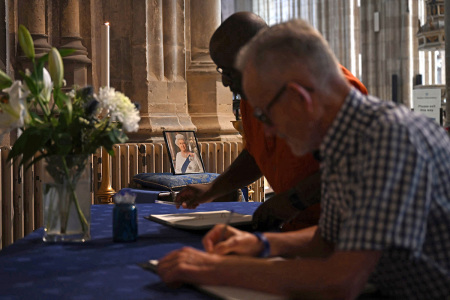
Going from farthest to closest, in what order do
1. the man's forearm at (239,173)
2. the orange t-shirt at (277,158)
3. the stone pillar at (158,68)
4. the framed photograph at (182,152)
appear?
1. the stone pillar at (158,68)
2. the framed photograph at (182,152)
3. the man's forearm at (239,173)
4. the orange t-shirt at (277,158)

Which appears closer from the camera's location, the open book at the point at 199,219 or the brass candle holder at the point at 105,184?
the open book at the point at 199,219

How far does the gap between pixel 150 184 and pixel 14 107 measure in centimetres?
337

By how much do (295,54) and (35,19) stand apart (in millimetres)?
5342

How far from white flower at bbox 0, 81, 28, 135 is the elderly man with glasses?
2.31 feet

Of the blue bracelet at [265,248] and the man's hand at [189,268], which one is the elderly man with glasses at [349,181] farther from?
the blue bracelet at [265,248]

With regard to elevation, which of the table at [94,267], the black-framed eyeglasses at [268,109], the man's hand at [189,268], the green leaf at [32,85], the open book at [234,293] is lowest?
the table at [94,267]

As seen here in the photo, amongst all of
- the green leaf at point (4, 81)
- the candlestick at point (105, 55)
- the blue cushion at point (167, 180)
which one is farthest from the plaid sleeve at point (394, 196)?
the blue cushion at point (167, 180)

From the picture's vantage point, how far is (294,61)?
1.29 meters

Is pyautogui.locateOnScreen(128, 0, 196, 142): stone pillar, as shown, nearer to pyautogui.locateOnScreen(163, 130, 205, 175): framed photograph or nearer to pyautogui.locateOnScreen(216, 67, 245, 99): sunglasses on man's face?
pyautogui.locateOnScreen(163, 130, 205, 175): framed photograph

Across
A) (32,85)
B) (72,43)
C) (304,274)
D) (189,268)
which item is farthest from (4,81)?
(72,43)

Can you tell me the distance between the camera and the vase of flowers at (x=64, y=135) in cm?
197

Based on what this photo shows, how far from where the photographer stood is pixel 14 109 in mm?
1886

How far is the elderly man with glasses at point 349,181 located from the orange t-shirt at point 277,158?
0.89 meters

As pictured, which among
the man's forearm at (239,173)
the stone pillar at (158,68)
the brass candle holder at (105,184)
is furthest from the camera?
the stone pillar at (158,68)
